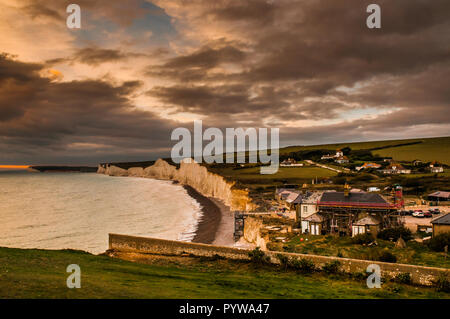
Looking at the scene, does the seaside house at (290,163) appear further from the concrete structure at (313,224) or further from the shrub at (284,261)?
the shrub at (284,261)

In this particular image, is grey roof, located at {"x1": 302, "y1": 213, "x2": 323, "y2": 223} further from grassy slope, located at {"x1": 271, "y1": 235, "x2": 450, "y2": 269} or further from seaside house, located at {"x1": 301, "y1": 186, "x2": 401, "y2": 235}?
grassy slope, located at {"x1": 271, "y1": 235, "x2": 450, "y2": 269}

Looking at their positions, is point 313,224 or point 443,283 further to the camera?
point 313,224

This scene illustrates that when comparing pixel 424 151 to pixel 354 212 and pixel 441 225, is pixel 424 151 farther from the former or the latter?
pixel 441 225

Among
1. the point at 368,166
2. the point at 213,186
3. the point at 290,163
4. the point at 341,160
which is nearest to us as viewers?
Answer: the point at 213,186

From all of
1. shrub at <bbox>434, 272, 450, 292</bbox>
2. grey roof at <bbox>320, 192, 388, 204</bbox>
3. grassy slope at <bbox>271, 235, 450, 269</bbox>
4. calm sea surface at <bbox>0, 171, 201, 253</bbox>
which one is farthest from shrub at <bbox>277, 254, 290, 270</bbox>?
calm sea surface at <bbox>0, 171, 201, 253</bbox>

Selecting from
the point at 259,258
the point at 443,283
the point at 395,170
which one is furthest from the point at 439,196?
the point at 259,258

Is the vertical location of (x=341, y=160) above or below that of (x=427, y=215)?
above
